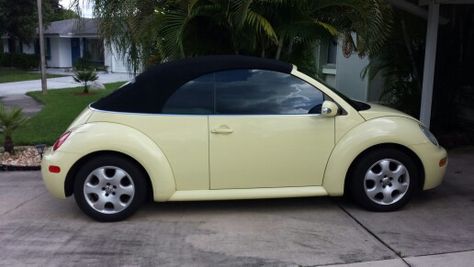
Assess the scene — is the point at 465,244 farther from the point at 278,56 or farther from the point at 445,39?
the point at 445,39

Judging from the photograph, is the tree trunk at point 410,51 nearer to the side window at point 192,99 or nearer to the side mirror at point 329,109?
the side mirror at point 329,109

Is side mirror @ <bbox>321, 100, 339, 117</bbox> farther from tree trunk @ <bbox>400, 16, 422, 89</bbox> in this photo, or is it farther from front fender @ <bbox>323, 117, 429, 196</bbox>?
tree trunk @ <bbox>400, 16, 422, 89</bbox>

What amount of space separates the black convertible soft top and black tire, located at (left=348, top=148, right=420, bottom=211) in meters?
1.22

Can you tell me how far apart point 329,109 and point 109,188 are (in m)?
2.25

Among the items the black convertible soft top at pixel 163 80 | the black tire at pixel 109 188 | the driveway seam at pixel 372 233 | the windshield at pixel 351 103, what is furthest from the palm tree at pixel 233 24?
the driveway seam at pixel 372 233

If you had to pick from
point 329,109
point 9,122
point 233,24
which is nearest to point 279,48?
point 233,24

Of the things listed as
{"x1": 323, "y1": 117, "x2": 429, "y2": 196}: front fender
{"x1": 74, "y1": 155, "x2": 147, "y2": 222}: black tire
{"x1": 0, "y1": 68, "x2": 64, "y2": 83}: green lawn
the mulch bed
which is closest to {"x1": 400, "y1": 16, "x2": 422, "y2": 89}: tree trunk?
{"x1": 323, "y1": 117, "x2": 429, "y2": 196}: front fender

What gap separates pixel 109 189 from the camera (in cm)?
501

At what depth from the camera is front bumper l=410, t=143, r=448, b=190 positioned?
5242mm

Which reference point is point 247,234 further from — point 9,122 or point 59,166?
point 9,122

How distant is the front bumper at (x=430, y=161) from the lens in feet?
17.2

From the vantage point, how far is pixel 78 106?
14.2 m

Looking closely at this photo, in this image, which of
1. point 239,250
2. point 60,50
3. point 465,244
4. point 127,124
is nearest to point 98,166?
point 127,124

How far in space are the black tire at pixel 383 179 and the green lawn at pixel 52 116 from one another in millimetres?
5663
